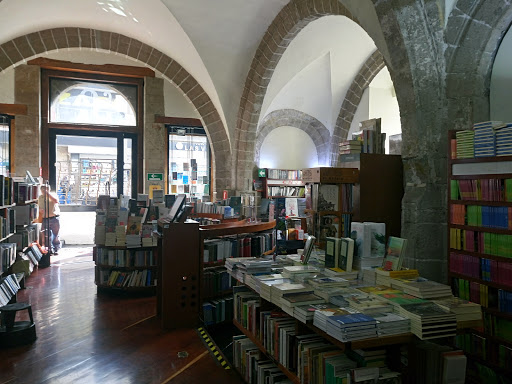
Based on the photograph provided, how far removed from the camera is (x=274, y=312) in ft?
9.09

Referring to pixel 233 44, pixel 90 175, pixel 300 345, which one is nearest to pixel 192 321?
pixel 300 345

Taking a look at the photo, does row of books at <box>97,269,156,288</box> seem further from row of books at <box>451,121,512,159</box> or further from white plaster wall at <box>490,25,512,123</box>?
white plaster wall at <box>490,25,512,123</box>

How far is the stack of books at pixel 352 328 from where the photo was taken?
1880 millimetres

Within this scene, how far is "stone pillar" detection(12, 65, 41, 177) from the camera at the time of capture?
9.37 metres

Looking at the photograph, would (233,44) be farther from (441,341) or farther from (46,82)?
(441,341)

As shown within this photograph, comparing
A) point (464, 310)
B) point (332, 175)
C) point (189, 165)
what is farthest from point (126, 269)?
point (189, 165)

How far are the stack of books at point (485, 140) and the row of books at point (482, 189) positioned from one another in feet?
0.70

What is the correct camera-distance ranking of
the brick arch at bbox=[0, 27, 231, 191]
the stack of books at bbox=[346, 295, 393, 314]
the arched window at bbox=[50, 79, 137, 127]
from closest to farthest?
1. the stack of books at bbox=[346, 295, 393, 314]
2. the brick arch at bbox=[0, 27, 231, 191]
3. the arched window at bbox=[50, 79, 137, 127]

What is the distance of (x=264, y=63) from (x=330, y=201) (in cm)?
438

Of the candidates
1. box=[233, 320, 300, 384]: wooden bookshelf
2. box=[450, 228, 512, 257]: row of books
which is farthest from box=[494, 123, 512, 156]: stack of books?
box=[233, 320, 300, 384]: wooden bookshelf

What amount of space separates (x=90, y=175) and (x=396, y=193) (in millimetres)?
8462

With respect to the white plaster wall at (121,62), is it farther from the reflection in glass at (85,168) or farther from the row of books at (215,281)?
the row of books at (215,281)

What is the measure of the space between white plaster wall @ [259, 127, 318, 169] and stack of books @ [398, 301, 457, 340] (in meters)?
9.67

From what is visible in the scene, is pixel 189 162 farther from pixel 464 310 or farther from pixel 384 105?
pixel 464 310
